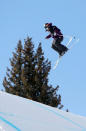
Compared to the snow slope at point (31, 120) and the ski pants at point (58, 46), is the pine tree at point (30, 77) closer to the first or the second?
the ski pants at point (58, 46)

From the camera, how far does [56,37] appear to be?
13234mm

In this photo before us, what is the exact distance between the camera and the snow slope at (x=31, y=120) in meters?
5.72

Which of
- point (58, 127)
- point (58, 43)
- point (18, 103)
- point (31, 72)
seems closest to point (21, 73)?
point (31, 72)

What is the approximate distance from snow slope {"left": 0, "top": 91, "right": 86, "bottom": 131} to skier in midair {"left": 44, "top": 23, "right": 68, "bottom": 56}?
5411mm

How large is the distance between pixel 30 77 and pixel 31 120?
14.1 meters

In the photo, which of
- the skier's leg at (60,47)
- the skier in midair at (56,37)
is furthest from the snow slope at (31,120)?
the skier's leg at (60,47)

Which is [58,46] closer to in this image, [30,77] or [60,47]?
[60,47]

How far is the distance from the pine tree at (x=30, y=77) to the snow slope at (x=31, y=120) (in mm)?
11116

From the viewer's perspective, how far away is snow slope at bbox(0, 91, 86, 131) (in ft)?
18.8

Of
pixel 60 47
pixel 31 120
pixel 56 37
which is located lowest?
pixel 31 120

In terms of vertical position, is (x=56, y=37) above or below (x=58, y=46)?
above

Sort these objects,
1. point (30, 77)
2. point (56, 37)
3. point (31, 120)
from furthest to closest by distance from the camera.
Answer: point (30, 77) → point (56, 37) → point (31, 120)

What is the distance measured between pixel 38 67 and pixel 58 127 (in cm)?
1422

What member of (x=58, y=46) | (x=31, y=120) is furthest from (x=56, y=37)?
(x=31, y=120)
